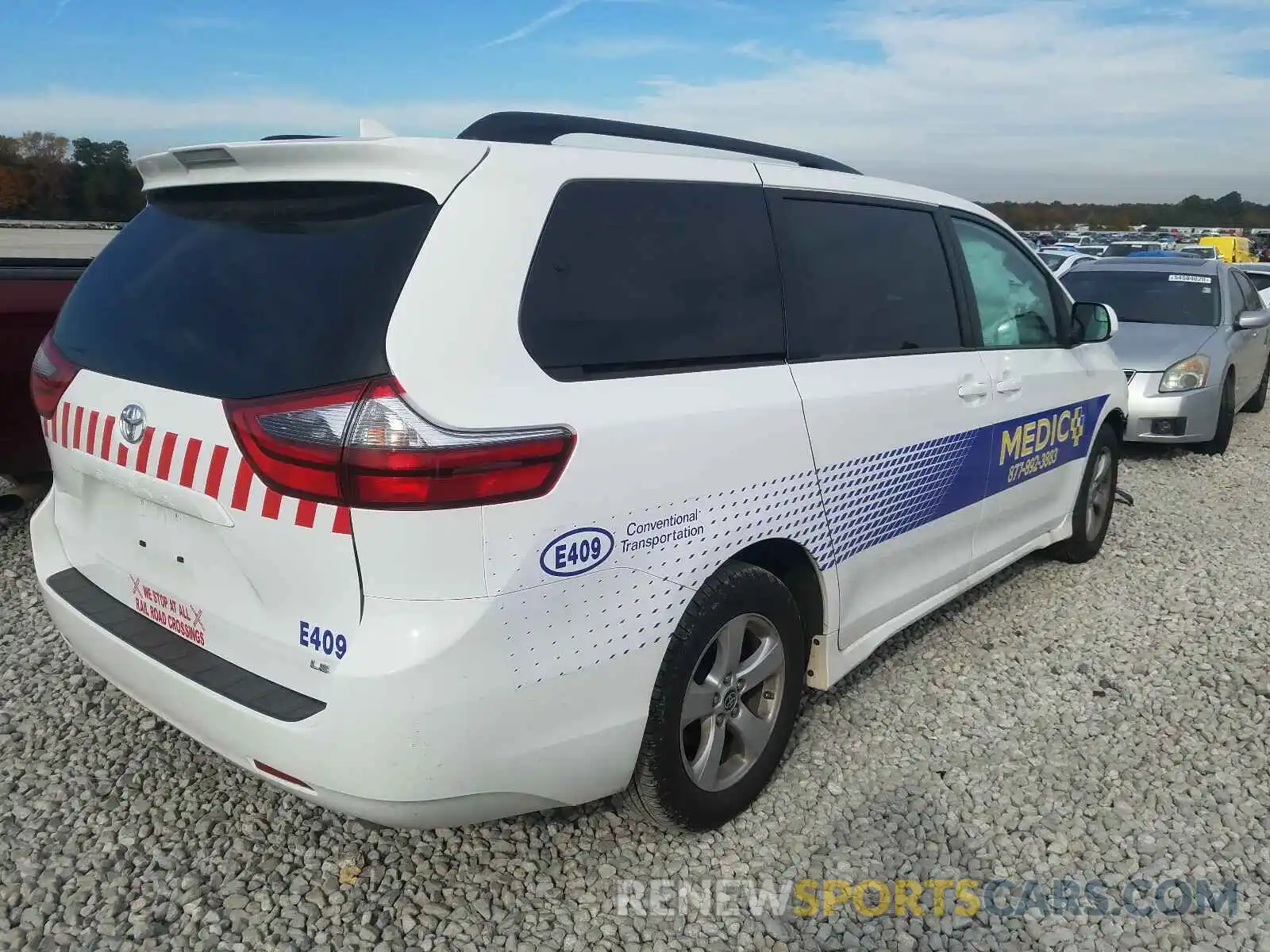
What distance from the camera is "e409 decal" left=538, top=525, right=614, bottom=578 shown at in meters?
2.06

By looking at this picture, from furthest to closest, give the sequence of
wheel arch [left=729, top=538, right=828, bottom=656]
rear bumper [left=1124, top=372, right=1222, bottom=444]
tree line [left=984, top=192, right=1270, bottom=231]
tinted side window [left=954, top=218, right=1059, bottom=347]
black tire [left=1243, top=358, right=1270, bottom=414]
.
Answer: tree line [left=984, top=192, right=1270, bottom=231], black tire [left=1243, top=358, right=1270, bottom=414], rear bumper [left=1124, top=372, right=1222, bottom=444], tinted side window [left=954, top=218, right=1059, bottom=347], wheel arch [left=729, top=538, right=828, bottom=656]

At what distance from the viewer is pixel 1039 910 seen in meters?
Result: 2.55

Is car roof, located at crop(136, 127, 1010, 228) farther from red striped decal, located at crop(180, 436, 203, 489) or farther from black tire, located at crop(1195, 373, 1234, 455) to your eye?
black tire, located at crop(1195, 373, 1234, 455)

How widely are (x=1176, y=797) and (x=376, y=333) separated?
9.21 ft

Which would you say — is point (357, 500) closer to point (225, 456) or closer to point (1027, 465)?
point (225, 456)

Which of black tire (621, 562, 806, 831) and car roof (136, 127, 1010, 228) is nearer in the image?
car roof (136, 127, 1010, 228)

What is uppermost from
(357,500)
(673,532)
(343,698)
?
(357,500)

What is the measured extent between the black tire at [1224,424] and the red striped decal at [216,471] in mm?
8120

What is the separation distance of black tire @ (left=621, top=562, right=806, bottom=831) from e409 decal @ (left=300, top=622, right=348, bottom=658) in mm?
788

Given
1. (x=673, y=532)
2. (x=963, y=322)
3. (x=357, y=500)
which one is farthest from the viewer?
(x=963, y=322)

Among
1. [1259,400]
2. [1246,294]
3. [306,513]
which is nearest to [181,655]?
[306,513]

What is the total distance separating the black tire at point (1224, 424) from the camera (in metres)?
8.01

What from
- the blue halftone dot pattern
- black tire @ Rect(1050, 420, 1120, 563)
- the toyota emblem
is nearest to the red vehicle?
the toyota emblem

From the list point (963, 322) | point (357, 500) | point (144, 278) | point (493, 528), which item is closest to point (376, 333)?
point (357, 500)
